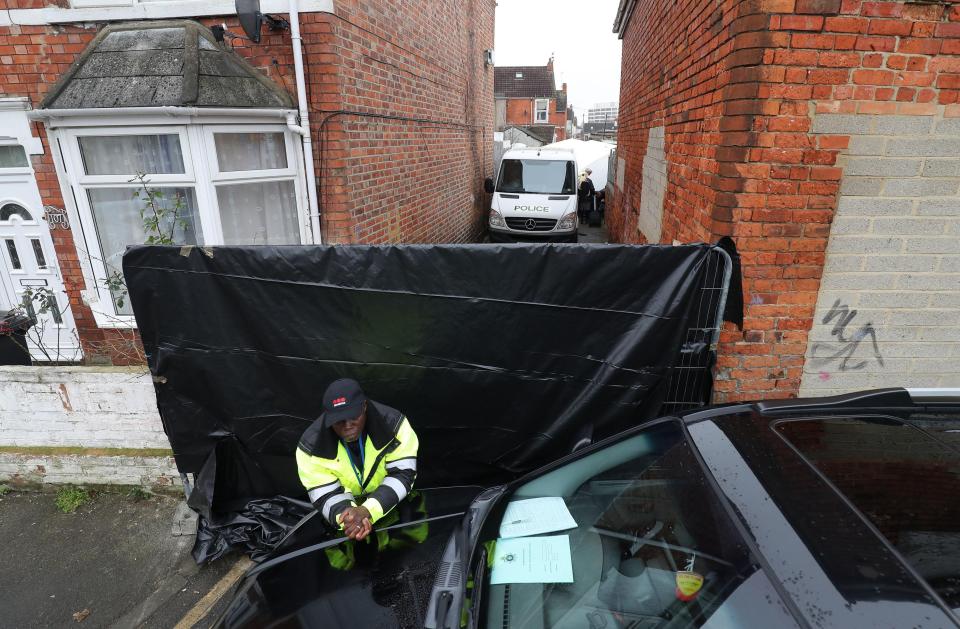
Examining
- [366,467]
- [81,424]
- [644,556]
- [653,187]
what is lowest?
[81,424]

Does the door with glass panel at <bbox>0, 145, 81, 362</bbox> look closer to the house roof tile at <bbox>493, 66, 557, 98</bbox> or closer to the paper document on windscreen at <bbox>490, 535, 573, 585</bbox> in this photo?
the paper document on windscreen at <bbox>490, 535, 573, 585</bbox>

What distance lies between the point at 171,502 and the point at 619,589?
151 inches

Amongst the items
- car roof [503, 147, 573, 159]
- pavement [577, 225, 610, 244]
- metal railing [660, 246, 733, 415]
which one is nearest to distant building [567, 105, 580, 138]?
pavement [577, 225, 610, 244]

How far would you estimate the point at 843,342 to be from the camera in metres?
3.38

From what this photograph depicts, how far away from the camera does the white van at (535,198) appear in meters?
11.3

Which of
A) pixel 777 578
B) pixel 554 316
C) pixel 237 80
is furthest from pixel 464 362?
pixel 237 80

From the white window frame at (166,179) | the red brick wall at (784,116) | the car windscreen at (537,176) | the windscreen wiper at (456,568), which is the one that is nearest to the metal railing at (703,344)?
the red brick wall at (784,116)

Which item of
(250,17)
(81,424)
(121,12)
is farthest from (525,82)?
(81,424)

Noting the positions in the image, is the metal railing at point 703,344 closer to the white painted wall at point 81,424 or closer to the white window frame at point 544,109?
the white painted wall at point 81,424

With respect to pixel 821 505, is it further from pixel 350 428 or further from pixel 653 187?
pixel 653 187

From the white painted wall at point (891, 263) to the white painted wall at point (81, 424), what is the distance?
4.87 m

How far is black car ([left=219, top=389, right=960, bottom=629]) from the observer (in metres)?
1.30

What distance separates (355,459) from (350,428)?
233 millimetres

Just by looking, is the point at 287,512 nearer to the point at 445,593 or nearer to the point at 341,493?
the point at 341,493
